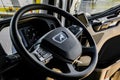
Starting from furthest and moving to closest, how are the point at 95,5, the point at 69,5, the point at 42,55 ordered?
the point at 95,5
the point at 69,5
the point at 42,55

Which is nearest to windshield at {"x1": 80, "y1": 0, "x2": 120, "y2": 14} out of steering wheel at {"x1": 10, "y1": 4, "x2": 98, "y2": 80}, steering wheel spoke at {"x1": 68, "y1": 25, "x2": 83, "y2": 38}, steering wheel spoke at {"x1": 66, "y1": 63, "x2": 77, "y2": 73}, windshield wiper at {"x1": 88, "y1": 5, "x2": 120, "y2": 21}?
windshield wiper at {"x1": 88, "y1": 5, "x2": 120, "y2": 21}

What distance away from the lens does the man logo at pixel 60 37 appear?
4.26 ft

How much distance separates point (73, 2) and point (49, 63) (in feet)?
3.32

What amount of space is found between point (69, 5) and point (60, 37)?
921mm

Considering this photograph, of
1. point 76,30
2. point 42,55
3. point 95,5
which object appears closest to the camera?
point 42,55

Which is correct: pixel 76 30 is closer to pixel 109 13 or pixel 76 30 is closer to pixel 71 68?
pixel 71 68

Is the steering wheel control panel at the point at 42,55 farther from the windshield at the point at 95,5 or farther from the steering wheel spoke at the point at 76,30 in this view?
the windshield at the point at 95,5

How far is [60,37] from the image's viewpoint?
4.33 feet

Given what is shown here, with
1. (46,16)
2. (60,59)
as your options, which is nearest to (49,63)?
(60,59)

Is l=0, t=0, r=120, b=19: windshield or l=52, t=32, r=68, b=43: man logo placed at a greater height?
l=52, t=32, r=68, b=43: man logo

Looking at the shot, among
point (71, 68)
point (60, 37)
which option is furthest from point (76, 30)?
point (71, 68)

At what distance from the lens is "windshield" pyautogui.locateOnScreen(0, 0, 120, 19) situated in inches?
82.0

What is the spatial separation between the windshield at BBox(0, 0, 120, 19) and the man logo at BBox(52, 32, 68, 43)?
766mm

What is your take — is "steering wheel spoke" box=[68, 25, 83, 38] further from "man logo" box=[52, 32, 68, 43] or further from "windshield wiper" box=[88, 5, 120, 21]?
"windshield wiper" box=[88, 5, 120, 21]
